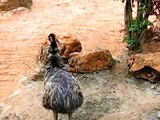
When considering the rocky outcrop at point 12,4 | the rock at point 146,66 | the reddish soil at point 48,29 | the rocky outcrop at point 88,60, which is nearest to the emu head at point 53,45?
the rocky outcrop at point 88,60

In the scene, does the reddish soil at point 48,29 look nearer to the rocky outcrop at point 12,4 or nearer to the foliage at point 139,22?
the rocky outcrop at point 12,4

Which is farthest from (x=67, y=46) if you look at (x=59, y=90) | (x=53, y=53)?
(x=59, y=90)

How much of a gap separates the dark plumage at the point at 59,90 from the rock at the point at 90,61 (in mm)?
1038

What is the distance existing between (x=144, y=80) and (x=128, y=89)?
11.1 inches

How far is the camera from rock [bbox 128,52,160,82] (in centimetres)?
660

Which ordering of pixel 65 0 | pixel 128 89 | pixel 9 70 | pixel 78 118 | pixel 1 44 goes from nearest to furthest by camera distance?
pixel 78 118
pixel 128 89
pixel 9 70
pixel 1 44
pixel 65 0

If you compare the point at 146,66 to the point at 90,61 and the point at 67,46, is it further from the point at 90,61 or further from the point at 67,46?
the point at 67,46

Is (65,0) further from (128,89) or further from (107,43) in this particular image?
(128,89)

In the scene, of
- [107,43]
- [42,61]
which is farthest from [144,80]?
[107,43]

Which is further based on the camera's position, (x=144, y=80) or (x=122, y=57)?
(x=122, y=57)

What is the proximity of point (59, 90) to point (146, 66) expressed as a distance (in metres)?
1.56

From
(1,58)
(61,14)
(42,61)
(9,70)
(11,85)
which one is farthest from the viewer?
(61,14)

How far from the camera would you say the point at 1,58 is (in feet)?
30.1

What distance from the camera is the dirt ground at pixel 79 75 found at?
20.5ft
